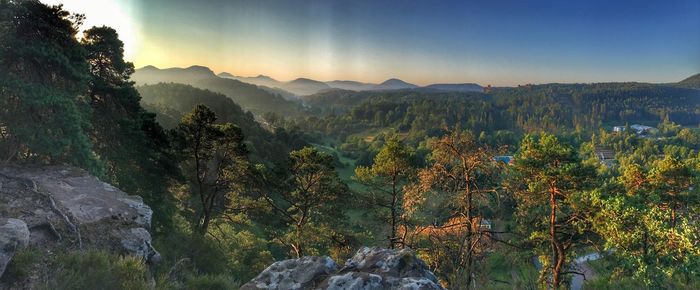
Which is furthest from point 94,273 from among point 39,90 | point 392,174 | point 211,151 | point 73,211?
point 392,174

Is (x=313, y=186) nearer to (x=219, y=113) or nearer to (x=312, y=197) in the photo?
(x=312, y=197)

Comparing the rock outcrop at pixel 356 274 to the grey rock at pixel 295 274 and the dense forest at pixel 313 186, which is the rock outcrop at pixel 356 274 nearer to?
the grey rock at pixel 295 274

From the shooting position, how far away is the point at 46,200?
895 cm

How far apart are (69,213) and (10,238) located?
7.44 ft

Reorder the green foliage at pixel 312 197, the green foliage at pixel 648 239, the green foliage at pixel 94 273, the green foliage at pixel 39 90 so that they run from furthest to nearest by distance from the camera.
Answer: the green foliage at pixel 312 197 → the green foliage at pixel 648 239 → the green foliage at pixel 39 90 → the green foliage at pixel 94 273

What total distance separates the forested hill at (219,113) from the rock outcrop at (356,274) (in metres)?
27.9

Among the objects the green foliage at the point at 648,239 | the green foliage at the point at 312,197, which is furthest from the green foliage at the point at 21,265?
the green foliage at the point at 648,239

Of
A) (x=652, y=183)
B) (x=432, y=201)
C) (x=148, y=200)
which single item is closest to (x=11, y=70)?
(x=148, y=200)

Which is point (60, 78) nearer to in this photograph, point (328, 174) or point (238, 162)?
point (238, 162)

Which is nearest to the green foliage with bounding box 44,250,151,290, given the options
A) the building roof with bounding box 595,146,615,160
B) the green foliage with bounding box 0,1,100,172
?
the green foliage with bounding box 0,1,100,172

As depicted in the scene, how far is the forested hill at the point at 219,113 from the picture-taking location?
229 feet

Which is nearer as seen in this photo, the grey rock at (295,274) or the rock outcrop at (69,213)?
the grey rock at (295,274)

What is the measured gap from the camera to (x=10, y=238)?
653 centimetres

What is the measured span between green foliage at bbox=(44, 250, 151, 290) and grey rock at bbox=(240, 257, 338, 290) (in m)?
1.89
